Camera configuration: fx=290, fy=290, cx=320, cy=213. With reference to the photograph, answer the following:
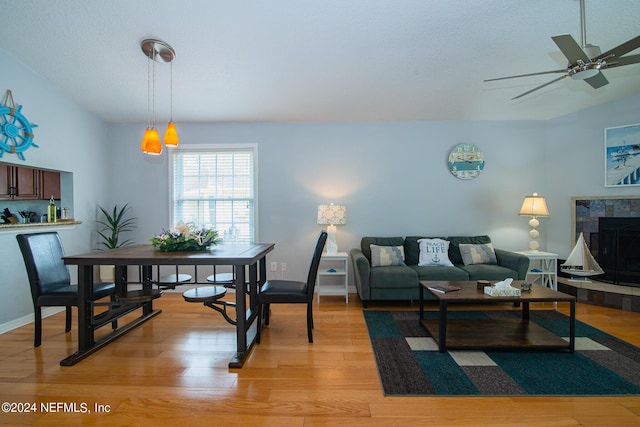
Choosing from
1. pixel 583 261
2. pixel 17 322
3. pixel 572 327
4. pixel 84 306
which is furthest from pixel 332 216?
pixel 17 322

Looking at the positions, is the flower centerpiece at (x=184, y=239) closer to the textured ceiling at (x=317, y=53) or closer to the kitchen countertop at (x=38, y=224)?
the kitchen countertop at (x=38, y=224)

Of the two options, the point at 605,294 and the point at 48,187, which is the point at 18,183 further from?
the point at 605,294

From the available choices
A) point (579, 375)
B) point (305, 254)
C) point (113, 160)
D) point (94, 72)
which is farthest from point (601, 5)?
point (113, 160)

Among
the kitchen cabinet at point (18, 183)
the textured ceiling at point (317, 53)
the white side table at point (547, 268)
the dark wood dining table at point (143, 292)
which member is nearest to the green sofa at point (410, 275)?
the white side table at point (547, 268)

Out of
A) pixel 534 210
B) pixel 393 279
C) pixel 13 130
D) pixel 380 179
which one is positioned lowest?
pixel 393 279

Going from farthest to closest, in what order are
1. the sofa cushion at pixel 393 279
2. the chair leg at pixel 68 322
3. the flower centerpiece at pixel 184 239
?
the sofa cushion at pixel 393 279 < the chair leg at pixel 68 322 < the flower centerpiece at pixel 184 239

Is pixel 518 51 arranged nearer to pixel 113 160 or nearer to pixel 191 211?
pixel 191 211

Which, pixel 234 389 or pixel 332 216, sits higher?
pixel 332 216

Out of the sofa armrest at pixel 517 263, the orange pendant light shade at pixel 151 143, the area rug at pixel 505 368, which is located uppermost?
the orange pendant light shade at pixel 151 143

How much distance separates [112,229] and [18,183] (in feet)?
4.03

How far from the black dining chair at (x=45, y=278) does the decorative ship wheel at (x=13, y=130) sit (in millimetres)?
969

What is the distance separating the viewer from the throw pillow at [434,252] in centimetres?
369

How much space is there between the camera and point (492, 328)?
2.64 metres

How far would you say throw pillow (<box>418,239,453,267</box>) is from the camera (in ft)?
12.1
